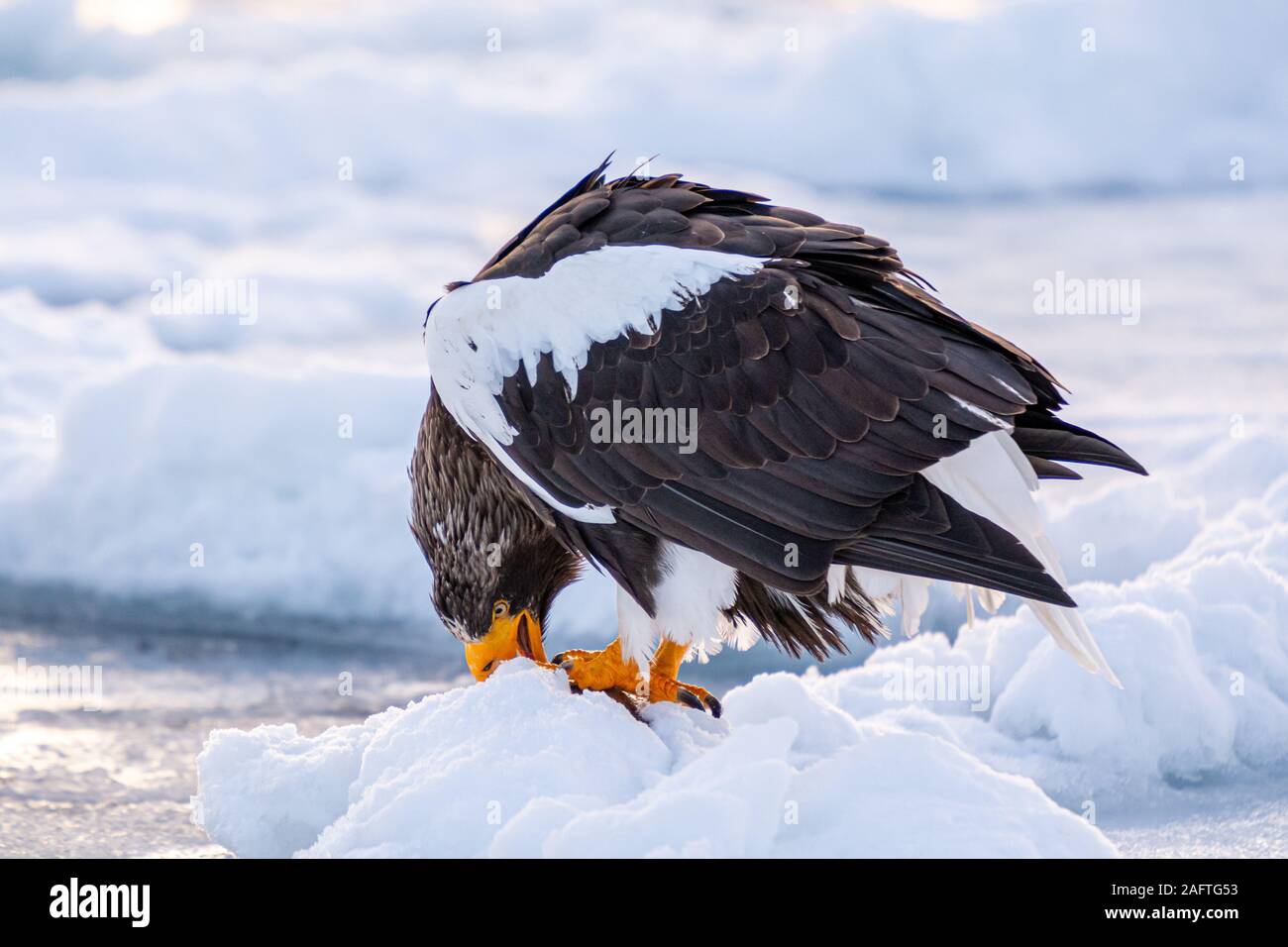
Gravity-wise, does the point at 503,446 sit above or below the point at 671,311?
below

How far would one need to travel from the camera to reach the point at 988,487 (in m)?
3.02

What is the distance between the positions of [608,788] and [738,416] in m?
0.85

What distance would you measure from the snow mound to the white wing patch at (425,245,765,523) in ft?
1.75

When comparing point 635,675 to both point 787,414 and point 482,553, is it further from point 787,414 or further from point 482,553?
point 787,414

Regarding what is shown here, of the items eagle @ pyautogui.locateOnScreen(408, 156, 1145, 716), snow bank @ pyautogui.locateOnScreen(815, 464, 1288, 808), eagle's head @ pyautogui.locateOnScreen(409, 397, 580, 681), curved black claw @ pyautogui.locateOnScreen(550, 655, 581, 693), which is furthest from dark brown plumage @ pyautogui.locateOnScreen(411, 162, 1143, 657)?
snow bank @ pyautogui.locateOnScreen(815, 464, 1288, 808)

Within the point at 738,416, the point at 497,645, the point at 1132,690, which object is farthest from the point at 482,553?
→ the point at 1132,690

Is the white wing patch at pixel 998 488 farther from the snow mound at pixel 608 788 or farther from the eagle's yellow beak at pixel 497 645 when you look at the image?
the eagle's yellow beak at pixel 497 645

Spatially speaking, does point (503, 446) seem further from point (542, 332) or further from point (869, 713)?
point (869, 713)

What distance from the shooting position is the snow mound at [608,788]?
252cm

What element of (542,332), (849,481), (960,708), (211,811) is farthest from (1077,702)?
(211,811)

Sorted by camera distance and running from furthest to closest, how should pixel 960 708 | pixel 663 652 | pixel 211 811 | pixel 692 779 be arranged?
pixel 960 708 → pixel 663 652 → pixel 211 811 → pixel 692 779

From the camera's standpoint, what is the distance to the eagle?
2912mm

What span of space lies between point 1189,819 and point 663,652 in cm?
144

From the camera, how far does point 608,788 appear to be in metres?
2.73
